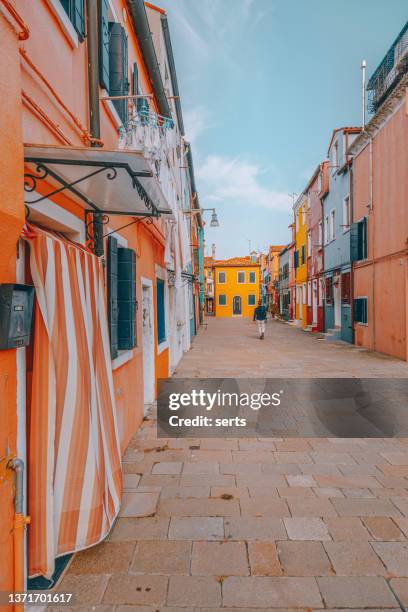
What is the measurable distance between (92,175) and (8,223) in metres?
0.88

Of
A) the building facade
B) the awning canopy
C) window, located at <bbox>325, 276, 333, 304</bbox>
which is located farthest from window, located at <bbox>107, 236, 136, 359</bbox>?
window, located at <bbox>325, 276, 333, 304</bbox>

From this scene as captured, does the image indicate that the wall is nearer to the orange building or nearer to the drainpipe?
the orange building

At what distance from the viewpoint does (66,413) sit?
2.96 m

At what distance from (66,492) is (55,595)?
619 mm

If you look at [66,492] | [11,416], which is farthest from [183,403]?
[11,416]

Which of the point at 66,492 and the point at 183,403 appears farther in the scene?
the point at 183,403

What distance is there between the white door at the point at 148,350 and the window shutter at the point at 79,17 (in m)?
4.27

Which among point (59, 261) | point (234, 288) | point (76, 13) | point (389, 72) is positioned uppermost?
point (389, 72)

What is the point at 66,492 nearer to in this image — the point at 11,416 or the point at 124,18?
the point at 11,416

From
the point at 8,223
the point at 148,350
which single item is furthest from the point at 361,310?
the point at 8,223

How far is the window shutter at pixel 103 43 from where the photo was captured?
4547 mm

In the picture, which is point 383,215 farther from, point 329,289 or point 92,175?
point 92,175

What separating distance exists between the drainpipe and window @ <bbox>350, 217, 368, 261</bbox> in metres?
15.2

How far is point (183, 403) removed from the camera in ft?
26.1
